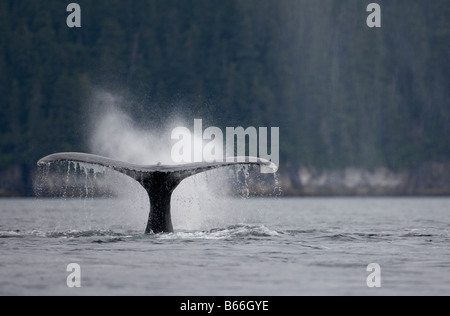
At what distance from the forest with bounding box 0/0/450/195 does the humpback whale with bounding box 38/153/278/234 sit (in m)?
89.9

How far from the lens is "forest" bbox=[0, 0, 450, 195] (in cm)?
12675

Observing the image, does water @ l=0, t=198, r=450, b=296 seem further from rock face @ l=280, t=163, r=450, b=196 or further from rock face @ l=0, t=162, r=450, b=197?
rock face @ l=280, t=163, r=450, b=196

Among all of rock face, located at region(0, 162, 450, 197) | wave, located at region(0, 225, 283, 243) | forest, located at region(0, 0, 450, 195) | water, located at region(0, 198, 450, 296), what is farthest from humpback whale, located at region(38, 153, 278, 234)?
rock face, located at region(0, 162, 450, 197)

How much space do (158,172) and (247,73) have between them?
120 m

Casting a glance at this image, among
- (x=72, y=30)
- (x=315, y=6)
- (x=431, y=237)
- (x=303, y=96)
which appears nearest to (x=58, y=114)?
(x=72, y=30)

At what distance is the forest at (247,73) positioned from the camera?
12675 cm

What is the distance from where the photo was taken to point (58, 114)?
123500 millimetres

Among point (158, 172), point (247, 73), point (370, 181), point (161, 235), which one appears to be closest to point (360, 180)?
point (370, 181)

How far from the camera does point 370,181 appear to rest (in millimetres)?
126438

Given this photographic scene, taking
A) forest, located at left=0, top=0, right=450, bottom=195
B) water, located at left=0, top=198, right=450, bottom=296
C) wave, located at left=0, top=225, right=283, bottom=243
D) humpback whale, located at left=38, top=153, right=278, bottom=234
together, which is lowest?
water, located at left=0, top=198, right=450, bottom=296

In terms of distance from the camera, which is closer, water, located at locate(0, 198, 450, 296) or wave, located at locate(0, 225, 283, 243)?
water, located at locate(0, 198, 450, 296)

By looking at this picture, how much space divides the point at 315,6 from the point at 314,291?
151371mm

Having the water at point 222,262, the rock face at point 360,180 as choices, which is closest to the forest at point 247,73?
the rock face at point 360,180
